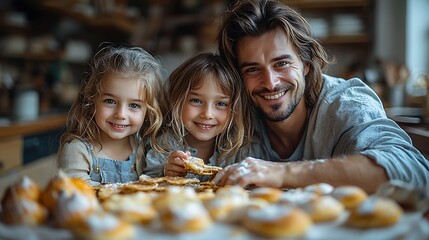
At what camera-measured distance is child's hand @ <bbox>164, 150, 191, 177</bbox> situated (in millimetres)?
1340

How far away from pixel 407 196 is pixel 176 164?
28.2 inches

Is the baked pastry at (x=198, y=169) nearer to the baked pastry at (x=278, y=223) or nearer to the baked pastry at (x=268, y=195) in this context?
the baked pastry at (x=268, y=195)

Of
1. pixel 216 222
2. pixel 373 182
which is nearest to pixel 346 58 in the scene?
pixel 373 182

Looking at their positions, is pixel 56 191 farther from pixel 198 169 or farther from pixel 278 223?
pixel 198 169

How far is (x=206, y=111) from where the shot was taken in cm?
156

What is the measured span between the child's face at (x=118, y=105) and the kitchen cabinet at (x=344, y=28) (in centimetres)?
310

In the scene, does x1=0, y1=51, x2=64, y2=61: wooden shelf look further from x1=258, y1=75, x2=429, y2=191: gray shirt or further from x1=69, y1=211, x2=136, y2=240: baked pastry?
x1=69, y1=211, x2=136, y2=240: baked pastry

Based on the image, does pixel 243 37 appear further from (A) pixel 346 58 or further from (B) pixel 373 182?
(A) pixel 346 58

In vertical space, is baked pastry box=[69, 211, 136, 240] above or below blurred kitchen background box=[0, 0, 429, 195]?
below

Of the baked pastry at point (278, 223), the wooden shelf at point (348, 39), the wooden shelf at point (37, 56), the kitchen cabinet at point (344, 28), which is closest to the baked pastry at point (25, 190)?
the baked pastry at point (278, 223)

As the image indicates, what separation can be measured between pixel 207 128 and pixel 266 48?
0.34 metres

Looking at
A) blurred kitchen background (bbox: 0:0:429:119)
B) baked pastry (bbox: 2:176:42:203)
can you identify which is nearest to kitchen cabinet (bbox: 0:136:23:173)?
blurred kitchen background (bbox: 0:0:429:119)

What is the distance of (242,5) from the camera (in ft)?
5.61

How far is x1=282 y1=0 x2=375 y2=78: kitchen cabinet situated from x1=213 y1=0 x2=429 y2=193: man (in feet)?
8.90
